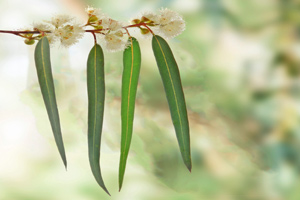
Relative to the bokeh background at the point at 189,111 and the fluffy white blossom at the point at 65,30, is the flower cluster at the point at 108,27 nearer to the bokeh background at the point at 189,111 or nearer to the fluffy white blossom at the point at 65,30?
the fluffy white blossom at the point at 65,30

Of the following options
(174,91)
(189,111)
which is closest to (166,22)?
(174,91)

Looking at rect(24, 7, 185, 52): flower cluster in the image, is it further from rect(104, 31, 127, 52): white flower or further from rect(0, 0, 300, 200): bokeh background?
rect(0, 0, 300, 200): bokeh background

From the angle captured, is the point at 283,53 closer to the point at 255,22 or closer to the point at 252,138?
the point at 255,22

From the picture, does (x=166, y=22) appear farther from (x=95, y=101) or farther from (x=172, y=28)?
(x=95, y=101)

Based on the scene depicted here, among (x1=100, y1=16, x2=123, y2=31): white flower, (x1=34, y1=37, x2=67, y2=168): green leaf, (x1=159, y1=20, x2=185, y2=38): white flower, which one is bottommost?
(x1=34, y1=37, x2=67, y2=168): green leaf

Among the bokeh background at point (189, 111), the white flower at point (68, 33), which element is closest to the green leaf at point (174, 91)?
the white flower at point (68, 33)

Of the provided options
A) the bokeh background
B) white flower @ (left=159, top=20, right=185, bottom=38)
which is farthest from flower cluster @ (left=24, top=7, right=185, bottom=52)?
the bokeh background
